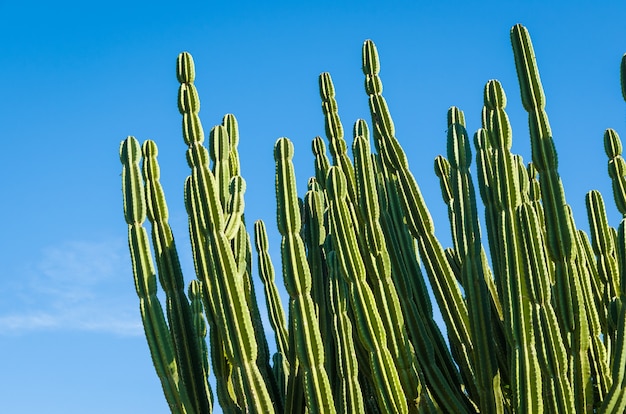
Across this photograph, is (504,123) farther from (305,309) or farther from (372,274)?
(305,309)

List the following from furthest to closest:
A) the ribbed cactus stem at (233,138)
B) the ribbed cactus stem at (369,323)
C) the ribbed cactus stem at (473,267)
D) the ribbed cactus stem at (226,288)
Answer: the ribbed cactus stem at (233,138), the ribbed cactus stem at (473,267), the ribbed cactus stem at (369,323), the ribbed cactus stem at (226,288)

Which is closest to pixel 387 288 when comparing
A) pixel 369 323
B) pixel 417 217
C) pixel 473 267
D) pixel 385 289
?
pixel 385 289

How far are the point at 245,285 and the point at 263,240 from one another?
318mm

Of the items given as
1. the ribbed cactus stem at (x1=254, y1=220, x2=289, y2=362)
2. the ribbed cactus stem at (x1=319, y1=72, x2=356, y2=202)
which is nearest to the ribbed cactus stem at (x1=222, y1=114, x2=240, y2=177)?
the ribbed cactus stem at (x1=254, y1=220, x2=289, y2=362)

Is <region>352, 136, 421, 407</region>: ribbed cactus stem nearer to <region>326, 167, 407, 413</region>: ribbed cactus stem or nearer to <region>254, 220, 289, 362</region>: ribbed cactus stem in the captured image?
<region>326, 167, 407, 413</region>: ribbed cactus stem

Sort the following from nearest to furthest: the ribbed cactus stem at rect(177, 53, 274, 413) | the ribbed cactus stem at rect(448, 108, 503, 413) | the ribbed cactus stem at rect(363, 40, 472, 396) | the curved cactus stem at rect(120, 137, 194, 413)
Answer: the ribbed cactus stem at rect(177, 53, 274, 413), the curved cactus stem at rect(120, 137, 194, 413), the ribbed cactus stem at rect(448, 108, 503, 413), the ribbed cactus stem at rect(363, 40, 472, 396)

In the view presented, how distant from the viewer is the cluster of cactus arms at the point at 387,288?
368 centimetres

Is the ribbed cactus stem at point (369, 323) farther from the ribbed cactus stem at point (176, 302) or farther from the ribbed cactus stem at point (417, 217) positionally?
the ribbed cactus stem at point (176, 302)

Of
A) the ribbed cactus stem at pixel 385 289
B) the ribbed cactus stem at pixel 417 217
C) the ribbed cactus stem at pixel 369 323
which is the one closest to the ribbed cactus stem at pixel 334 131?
the ribbed cactus stem at pixel 417 217

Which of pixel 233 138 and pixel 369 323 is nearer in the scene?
pixel 369 323

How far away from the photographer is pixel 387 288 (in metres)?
3.97

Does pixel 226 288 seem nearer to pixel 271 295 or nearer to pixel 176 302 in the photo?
pixel 176 302

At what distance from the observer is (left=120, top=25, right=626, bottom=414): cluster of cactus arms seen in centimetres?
368

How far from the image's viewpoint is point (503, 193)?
3.80 m
